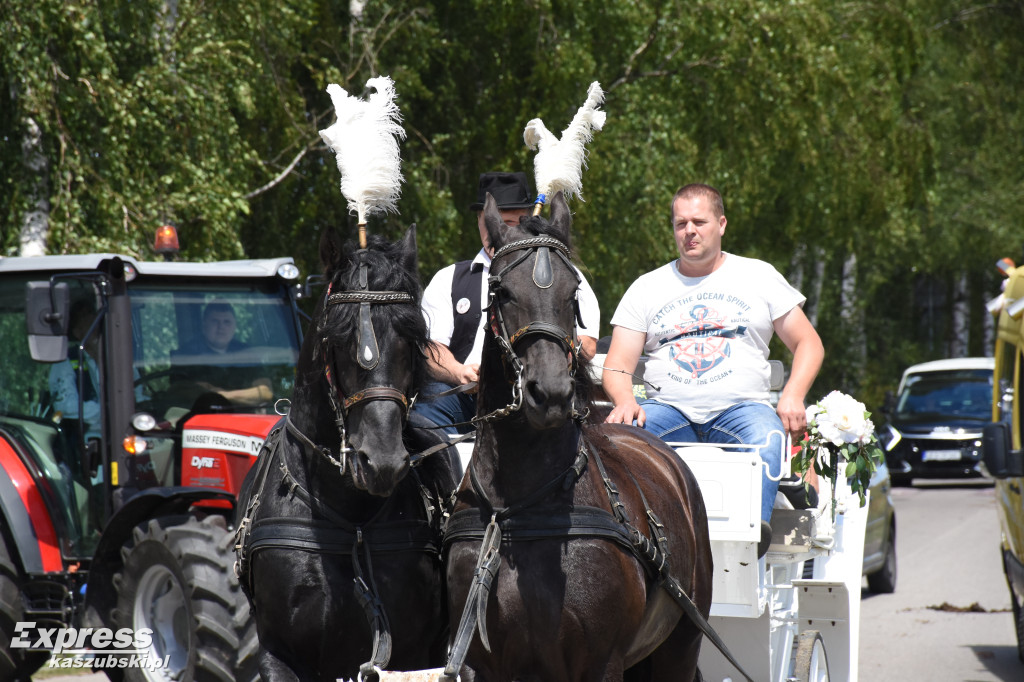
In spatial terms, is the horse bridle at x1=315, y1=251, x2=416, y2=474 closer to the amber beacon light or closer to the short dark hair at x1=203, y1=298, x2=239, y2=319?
the short dark hair at x1=203, y1=298, x2=239, y2=319

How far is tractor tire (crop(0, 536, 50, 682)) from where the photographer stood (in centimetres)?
662

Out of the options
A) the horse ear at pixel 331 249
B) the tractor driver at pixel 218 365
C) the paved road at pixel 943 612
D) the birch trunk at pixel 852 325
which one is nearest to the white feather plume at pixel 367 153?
the horse ear at pixel 331 249

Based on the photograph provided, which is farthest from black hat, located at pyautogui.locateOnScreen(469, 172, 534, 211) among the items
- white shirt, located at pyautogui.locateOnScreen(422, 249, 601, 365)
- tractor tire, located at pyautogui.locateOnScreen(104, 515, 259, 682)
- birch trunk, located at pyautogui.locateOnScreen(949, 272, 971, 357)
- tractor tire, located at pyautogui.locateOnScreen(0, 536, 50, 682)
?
birch trunk, located at pyautogui.locateOnScreen(949, 272, 971, 357)

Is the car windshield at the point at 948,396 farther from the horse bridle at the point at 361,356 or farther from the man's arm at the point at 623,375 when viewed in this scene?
the horse bridle at the point at 361,356

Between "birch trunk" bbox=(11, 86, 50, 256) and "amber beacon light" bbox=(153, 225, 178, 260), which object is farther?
"birch trunk" bbox=(11, 86, 50, 256)

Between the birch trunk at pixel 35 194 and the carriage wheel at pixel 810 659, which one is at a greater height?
the birch trunk at pixel 35 194

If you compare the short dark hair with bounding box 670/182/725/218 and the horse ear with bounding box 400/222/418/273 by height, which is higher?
the short dark hair with bounding box 670/182/725/218

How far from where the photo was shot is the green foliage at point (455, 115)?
1026 cm

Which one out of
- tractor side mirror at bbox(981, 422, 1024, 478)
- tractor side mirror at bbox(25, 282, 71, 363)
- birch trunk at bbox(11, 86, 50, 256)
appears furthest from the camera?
birch trunk at bbox(11, 86, 50, 256)

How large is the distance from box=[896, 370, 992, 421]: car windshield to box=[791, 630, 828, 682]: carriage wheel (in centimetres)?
1764

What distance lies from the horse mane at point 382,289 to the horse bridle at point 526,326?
31cm

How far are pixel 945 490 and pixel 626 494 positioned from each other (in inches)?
771

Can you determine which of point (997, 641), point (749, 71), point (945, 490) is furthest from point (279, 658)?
point (945, 490)

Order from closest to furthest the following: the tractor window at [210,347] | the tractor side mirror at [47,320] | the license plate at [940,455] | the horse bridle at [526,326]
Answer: the horse bridle at [526,326] → the tractor side mirror at [47,320] → the tractor window at [210,347] → the license plate at [940,455]
